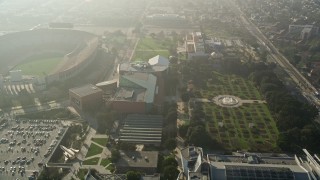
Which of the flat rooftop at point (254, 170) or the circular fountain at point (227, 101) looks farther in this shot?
the circular fountain at point (227, 101)

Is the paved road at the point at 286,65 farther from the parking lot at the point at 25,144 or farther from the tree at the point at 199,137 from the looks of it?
the parking lot at the point at 25,144

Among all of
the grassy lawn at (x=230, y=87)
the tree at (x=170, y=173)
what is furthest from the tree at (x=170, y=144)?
the grassy lawn at (x=230, y=87)

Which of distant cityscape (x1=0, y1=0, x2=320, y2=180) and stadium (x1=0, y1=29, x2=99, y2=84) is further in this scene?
stadium (x1=0, y1=29, x2=99, y2=84)

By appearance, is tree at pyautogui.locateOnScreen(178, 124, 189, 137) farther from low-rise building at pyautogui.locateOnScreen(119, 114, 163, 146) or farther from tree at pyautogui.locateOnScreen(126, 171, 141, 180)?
tree at pyautogui.locateOnScreen(126, 171, 141, 180)

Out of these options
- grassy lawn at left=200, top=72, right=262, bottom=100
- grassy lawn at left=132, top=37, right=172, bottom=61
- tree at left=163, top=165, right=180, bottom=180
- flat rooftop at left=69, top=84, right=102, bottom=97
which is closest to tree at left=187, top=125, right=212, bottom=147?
tree at left=163, top=165, right=180, bottom=180

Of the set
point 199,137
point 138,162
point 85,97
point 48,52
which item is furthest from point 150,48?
point 138,162

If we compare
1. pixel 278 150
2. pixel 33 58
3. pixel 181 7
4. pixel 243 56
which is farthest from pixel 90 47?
pixel 181 7
